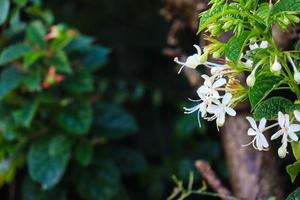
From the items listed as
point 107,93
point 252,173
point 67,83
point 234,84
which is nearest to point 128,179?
point 107,93

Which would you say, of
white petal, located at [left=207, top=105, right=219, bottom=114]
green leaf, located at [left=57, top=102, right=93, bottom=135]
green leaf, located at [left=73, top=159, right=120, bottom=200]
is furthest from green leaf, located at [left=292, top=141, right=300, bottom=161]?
green leaf, located at [left=73, top=159, right=120, bottom=200]

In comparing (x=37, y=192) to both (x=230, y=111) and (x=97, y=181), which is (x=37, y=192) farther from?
(x=230, y=111)

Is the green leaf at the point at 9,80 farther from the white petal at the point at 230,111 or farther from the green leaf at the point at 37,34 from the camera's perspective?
the white petal at the point at 230,111

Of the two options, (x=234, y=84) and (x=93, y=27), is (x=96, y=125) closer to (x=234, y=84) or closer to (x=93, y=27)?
(x=93, y=27)

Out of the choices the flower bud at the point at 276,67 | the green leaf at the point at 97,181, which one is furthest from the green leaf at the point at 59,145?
the flower bud at the point at 276,67

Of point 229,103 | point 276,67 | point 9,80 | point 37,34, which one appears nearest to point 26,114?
point 9,80

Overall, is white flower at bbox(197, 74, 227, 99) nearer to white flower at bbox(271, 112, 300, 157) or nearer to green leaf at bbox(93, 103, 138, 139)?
white flower at bbox(271, 112, 300, 157)

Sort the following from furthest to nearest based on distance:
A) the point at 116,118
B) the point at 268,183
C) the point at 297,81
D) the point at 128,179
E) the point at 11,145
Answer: the point at 128,179 < the point at 116,118 < the point at 11,145 < the point at 268,183 < the point at 297,81
